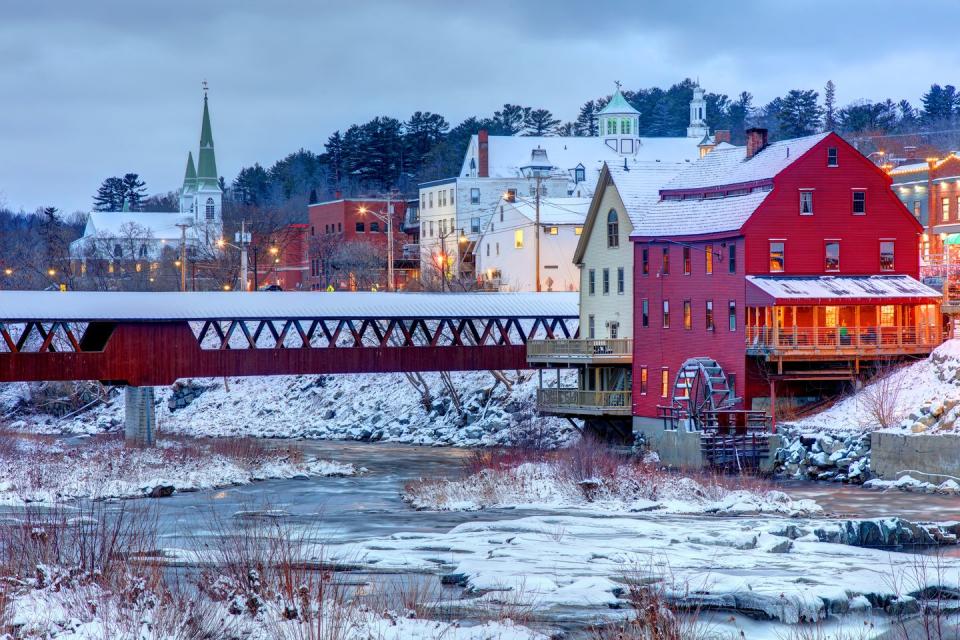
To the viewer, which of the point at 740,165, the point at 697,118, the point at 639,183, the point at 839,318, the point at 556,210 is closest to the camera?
the point at 839,318

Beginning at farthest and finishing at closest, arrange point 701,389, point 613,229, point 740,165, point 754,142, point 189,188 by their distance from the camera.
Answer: point 189,188 → point 613,229 → point 754,142 → point 740,165 → point 701,389

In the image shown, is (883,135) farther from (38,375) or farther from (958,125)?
(38,375)

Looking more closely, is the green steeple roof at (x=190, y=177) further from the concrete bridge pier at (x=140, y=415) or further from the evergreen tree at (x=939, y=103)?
the concrete bridge pier at (x=140, y=415)

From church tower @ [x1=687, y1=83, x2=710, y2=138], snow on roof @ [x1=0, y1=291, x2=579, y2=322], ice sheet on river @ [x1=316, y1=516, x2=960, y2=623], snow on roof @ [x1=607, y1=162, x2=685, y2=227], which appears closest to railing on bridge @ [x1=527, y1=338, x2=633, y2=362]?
snow on roof @ [x1=0, y1=291, x2=579, y2=322]

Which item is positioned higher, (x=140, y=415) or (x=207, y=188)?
(x=207, y=188)

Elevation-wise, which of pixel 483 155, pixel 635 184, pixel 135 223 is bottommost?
pixel 635 184

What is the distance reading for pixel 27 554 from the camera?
16547mm

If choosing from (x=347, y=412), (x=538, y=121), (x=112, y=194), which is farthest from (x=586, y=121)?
(x=347, y=412)

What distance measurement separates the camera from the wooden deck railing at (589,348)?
51719mm

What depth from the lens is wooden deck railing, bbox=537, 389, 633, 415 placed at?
5112 centimetres

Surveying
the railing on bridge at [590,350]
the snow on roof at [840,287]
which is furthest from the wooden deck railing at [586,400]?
the snow on roof at [840,287]

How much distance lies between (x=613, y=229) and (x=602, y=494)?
21454 millimetres

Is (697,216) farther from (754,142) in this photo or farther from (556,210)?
(556,210)

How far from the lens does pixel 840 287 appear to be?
1816 inches
